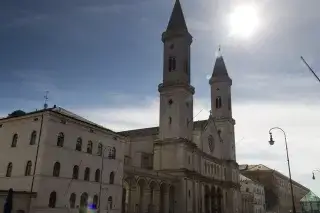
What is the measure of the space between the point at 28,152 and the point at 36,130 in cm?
223

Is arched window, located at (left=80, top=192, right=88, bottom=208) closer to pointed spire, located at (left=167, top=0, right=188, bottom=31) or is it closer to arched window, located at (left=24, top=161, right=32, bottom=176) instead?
arched window, located at (left=24, top=161, right=32, bottom=176)

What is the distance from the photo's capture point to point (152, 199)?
1939 inches

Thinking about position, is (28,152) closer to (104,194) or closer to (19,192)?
(19,192)

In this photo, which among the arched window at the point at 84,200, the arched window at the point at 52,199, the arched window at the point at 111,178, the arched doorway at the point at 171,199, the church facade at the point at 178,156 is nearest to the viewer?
the arched window at the point at 52,199

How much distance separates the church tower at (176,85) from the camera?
56844 mm

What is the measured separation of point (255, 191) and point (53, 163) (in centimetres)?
8022

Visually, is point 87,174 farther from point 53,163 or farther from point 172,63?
point 172,63

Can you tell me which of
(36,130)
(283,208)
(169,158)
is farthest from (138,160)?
(283,208)

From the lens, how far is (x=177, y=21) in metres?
63.5

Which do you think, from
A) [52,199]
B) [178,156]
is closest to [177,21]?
[178,156]

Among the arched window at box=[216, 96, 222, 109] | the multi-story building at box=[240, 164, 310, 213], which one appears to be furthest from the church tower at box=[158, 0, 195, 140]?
the multi-story building at box=[240, 164, 310, 213]

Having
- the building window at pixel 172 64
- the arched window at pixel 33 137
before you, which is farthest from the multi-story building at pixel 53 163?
the building window at pixel 172 64

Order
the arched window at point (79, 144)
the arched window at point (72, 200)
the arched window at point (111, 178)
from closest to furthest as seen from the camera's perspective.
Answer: the arched window at point (72, 200) < the arched window at point (79, 144) < the arched window at point (111, 178)

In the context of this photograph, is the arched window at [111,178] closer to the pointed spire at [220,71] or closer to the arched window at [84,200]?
the arched window at [84,200]
